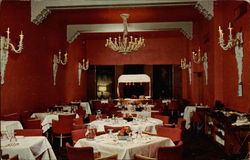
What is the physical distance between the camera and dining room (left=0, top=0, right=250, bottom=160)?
13.9 feet

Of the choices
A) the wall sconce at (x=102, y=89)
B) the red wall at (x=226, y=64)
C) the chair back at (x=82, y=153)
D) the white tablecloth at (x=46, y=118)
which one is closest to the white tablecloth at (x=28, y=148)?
the chair back at (x=82, y=153)

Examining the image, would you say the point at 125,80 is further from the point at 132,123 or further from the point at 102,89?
the point at 132,123

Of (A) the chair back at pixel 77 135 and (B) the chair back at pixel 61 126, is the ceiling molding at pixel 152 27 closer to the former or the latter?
(B) the chair back at pixel 61 126

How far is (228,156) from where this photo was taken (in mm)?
5711

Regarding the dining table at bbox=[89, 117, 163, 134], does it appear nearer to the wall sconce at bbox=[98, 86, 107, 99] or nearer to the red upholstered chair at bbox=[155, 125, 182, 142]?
the red upholstered chair at bbox=[155, 125, 182, 142]

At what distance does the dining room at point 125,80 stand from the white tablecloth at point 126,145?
14mm

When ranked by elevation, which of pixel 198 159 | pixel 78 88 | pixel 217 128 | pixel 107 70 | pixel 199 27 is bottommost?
pixel 198 159

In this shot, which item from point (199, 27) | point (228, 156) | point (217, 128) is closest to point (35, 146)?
point (228, 156)

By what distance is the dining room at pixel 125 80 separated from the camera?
167 inches

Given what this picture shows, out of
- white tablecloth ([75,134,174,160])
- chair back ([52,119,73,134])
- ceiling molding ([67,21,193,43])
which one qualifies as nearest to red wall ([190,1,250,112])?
ceiling molding ([67,21,193,43])

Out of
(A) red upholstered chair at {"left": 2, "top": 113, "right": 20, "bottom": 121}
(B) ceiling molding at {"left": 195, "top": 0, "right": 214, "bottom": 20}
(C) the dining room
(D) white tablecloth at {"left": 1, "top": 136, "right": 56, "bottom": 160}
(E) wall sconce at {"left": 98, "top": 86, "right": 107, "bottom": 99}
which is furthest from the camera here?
(E) wall sconce at {"left": 98, "top": 86, "right": 107, "bottom": 99}

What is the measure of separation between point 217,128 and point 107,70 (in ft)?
32.8

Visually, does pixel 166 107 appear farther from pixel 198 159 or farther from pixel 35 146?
pixel 35 146

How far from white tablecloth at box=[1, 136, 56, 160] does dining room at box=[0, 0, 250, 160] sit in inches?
0.5
